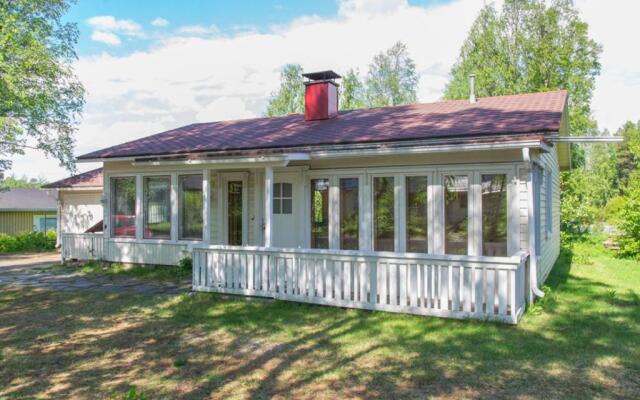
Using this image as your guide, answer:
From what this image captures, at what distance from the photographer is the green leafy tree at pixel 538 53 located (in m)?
22.1

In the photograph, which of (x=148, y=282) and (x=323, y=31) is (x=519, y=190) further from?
(x=323, y=31)

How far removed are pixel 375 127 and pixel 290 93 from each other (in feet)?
91.3

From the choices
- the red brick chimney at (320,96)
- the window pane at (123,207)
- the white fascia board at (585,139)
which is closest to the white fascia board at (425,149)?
the white fascia board at (585,139)

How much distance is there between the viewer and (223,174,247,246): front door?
10.5m

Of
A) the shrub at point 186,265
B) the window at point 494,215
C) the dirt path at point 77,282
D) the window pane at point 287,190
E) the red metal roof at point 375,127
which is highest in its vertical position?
the red metal roof at point 375,127

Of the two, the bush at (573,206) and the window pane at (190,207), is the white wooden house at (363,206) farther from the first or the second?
the bush at (573,206)

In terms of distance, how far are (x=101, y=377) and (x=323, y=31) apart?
24.2 meters

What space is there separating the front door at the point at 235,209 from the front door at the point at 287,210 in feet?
3.11

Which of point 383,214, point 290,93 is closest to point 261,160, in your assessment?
point 383,214

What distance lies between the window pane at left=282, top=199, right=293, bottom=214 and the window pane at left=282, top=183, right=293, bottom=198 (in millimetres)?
110

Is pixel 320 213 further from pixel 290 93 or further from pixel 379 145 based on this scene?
pixel 290 93

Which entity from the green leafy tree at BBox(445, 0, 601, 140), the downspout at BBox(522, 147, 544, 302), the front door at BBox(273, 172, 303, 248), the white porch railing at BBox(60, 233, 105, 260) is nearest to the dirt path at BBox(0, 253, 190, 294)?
the white porch railing at BBox(60, 233, 105, 260)

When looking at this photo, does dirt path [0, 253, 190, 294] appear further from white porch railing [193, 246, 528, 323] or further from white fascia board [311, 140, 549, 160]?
white fascia board [311, 140, 549, 160]

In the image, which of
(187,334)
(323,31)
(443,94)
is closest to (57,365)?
(187,334)
